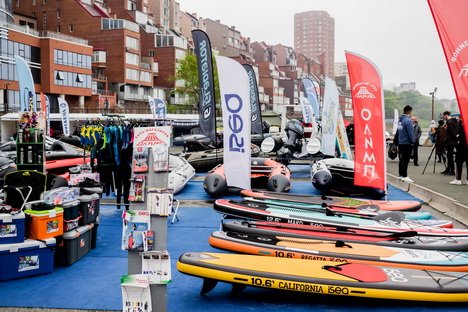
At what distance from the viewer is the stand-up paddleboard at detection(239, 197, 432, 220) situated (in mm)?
7759

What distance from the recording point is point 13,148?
1459cm

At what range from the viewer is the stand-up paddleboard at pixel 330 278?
4.51 metres

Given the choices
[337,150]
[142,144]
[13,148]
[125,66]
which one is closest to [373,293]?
[142,144]

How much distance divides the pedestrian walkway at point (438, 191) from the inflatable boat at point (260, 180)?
125 inches

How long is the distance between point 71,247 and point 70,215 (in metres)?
0.41

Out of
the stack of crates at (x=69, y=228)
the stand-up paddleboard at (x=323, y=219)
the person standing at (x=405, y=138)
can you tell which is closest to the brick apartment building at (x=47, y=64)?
the person standing at (x=405, y=138)

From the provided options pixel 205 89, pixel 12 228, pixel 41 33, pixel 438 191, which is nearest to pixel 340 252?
pixel 12 228

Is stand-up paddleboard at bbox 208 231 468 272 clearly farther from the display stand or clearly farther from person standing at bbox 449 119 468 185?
person standing at bbox 449 119 468 185

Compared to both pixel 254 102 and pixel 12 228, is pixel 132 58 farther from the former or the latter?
pixel 12 228

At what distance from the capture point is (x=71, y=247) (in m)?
6.00

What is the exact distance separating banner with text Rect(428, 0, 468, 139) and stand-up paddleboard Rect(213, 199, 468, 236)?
12.3ft

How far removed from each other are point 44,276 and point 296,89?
3786 inches

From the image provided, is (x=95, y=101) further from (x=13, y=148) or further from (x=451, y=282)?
(x=451, y=282)

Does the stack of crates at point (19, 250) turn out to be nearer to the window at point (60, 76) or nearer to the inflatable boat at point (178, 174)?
the inflatable boat at point (178, 174)
